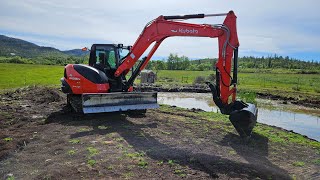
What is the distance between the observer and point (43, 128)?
35.4ft

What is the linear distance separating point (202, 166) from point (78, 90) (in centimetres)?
648

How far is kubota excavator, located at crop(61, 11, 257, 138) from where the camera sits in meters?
10.1

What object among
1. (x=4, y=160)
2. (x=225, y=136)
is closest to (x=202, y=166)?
(x=225, y=136)

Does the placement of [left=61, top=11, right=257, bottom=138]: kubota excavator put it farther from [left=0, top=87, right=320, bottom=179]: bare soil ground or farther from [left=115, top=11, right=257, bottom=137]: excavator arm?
[left=0, top=87, right=320, bottom=179]: bare soil ground

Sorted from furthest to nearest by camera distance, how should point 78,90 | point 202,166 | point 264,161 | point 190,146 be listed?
point 78,90 → point 190,146 → point 264,161 → point 202,166

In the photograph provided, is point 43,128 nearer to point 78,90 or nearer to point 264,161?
point 78,90

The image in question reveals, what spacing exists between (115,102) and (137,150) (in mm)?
3700

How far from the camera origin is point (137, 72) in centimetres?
1315

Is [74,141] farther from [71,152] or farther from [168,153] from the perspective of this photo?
[168,153]

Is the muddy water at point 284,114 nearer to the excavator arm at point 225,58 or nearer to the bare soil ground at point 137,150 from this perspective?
the bare soil ground at point 137,150

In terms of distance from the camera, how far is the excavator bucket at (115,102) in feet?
37.2

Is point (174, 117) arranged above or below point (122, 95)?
below

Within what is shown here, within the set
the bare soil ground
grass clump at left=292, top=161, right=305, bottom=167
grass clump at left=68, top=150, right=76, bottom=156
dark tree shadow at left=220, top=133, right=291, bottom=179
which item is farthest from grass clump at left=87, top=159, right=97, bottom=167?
grass clump at left=292, top=161, right=305, bottom=167

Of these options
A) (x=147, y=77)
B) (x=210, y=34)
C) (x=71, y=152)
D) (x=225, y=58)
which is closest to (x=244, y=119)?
(x=225, y=58)
